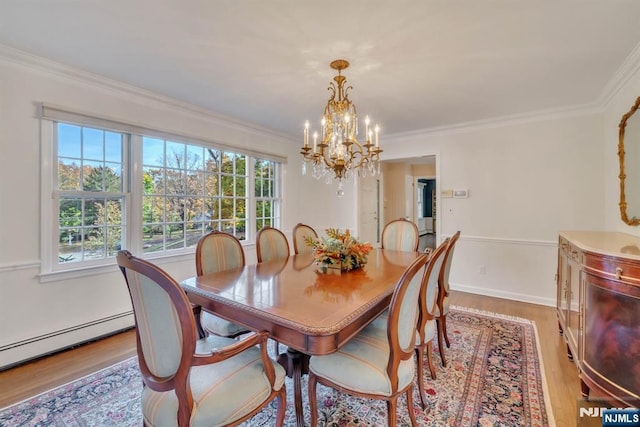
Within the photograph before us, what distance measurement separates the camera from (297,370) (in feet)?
5.46

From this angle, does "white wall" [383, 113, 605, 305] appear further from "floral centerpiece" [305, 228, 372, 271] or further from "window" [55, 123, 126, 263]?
"window" [55, 123, 126, 263]

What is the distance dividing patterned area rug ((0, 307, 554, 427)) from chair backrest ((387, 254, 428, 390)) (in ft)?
1.90

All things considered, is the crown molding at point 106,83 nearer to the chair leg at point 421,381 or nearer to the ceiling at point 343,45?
the ceiling at point 343,45

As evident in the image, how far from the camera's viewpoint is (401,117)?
3.76m

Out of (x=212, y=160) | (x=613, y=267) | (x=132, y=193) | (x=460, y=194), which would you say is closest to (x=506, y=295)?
(x=460, y=194)

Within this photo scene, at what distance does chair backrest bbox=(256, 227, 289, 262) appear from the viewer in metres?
2.82

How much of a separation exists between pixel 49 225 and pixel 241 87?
2.10 metres

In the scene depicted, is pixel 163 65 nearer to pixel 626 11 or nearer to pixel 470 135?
pixel 626 11

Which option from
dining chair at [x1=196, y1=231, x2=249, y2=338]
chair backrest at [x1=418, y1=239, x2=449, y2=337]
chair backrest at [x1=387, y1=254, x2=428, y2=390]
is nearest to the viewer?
chair backrest at [x1=387, y1=254, x2=428, y2=390]

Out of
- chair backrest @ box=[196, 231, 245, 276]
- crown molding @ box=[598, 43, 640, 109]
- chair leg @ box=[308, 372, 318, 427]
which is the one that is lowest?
chair leg @ box=[308, 372, 318, 427]

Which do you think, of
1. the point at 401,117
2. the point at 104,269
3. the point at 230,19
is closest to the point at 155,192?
the point at 104,269

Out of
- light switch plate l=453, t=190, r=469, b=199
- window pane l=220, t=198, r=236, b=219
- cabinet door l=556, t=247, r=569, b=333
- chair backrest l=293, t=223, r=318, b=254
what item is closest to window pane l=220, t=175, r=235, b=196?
window pane l=220, t=198, r=236, b=219

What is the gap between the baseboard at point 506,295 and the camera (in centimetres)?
357

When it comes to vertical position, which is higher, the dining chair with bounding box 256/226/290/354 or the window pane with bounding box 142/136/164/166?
the window pane with bounding box 142/136/164/166
